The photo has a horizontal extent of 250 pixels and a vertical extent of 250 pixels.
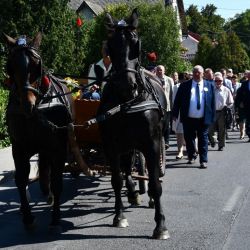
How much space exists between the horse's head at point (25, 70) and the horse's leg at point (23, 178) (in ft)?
2.91

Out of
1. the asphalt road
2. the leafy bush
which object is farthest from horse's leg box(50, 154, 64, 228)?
the leafy bush

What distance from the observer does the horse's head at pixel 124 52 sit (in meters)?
6.43

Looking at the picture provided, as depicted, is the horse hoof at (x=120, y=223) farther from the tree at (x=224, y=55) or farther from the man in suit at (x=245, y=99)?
the tree at (x=224, y=55)

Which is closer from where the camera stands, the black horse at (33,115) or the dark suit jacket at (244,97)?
the black horse at (33,115)

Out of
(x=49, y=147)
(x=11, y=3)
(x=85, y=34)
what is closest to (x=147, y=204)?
(x=49, y=147)

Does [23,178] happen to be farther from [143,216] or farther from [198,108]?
[198,108]

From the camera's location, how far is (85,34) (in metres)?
29.1

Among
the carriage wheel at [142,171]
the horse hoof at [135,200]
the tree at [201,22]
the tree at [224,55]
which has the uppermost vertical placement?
the tree at [201,22]

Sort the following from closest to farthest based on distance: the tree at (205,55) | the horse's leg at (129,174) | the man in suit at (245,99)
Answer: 1. the horse's leg at (129,174)
2. the man in suit at (245,99)
3. the tree at (205,55)

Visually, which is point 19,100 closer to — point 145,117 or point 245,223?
point 145,117

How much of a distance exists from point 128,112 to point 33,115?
3.53 ft

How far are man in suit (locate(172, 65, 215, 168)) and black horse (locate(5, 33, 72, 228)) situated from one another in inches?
208

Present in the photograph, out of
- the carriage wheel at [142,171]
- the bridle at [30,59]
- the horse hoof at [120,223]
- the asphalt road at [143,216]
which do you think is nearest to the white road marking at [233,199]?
the asphalt road at [143,216]

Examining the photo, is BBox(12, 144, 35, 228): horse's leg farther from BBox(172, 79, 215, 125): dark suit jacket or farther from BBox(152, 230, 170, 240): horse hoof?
BBox(172, 79, 215, 125): dark suit jacket
